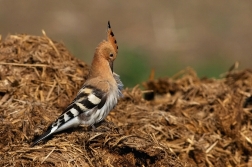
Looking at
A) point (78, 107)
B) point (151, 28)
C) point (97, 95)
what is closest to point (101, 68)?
point (97, 95)

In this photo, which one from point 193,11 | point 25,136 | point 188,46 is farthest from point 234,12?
point 25,136

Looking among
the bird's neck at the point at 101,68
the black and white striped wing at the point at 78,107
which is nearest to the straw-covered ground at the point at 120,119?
the black and white striped wing at the point at 78,107

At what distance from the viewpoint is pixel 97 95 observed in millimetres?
6879

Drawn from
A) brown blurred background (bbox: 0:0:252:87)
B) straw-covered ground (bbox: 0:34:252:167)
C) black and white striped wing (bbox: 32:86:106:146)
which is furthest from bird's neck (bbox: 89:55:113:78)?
brown blurred background (bbox: 0:0:252:87)

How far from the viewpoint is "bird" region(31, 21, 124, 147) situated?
6.52 m

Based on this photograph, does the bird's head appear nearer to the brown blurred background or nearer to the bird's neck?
the bird's neck

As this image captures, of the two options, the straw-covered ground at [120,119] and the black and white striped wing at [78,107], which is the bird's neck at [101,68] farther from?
the straw-covered ground at [120,119]

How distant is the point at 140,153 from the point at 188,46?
9669 mm

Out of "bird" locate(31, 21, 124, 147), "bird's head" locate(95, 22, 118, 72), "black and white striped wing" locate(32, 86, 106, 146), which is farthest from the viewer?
"bird's head" locate(95, 22, 118, 72)

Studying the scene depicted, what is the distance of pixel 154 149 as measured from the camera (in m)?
5.88

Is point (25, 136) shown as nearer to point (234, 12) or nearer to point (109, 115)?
point (109, 115)

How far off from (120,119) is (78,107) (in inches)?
36.8

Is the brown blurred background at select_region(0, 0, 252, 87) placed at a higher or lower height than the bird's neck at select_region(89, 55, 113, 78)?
lower

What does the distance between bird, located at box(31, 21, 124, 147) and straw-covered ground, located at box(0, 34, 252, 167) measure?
0.41 ft
